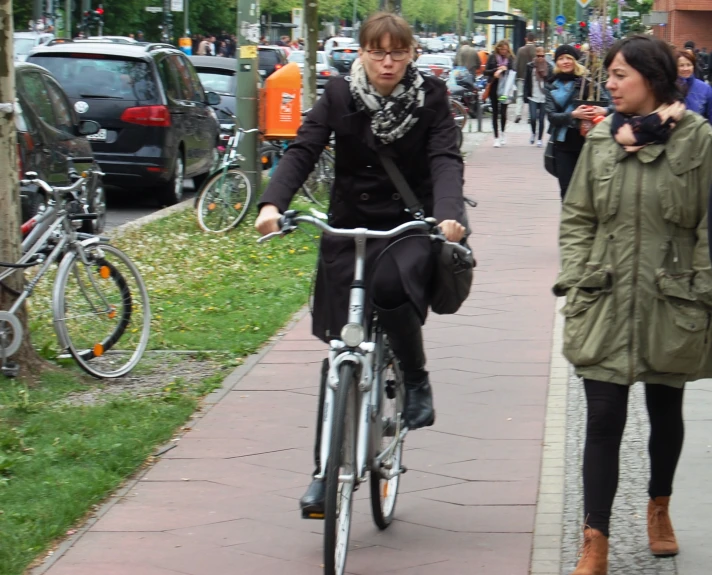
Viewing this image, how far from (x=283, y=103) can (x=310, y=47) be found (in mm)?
2712

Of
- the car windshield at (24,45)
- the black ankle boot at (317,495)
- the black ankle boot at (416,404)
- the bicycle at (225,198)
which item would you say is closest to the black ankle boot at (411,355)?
the black ankle boot at (416,404)

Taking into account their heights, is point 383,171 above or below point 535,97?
above

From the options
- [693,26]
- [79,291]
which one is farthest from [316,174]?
[693,26]

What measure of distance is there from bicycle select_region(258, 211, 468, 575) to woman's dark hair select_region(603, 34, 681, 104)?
2.55 ft

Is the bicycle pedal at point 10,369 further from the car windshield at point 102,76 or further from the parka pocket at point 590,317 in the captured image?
the car windshield at point 102,76

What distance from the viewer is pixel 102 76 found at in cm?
1444

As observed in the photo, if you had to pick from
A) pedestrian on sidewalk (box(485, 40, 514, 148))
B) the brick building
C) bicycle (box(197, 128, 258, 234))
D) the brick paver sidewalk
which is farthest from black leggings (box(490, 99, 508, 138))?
the brick building

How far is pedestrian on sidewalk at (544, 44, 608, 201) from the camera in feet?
34.2

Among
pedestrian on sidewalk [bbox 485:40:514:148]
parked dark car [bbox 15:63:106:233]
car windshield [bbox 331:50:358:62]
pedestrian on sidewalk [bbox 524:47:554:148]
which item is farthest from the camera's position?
car windshield [bbox 331:50:358:62]

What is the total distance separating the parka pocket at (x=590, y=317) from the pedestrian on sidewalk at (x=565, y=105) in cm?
609

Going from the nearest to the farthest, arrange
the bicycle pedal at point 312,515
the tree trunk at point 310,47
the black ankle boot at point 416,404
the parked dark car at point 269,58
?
the bicycle pedal at point 312,515
the black ankle boot at point 416,404
the tree trunk at point 310,47
the parked dark car at point 269,58

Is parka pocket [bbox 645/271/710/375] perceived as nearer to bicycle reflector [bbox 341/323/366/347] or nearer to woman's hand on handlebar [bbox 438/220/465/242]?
woman's hand on handlebar [bbox 438/220/465/242]

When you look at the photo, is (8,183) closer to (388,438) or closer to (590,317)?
(388,438)

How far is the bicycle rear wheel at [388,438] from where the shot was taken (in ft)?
14.7
